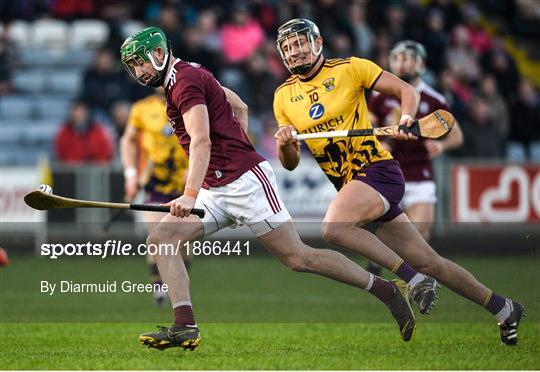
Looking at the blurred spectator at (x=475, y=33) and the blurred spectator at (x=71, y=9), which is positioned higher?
the blurred spectator at (x=71, y=9)

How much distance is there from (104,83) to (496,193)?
224 inches

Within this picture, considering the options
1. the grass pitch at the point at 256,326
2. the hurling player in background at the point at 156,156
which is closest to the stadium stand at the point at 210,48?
the grass pitch at the point at 256,326

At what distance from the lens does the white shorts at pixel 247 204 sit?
796 cm

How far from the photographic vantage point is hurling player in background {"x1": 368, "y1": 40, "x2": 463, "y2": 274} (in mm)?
11055

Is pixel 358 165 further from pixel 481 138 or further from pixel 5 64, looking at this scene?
pixel 5 64

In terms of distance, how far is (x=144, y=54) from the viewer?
7789 millimetres

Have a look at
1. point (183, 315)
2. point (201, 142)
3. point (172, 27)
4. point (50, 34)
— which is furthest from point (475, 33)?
point (183, 315)

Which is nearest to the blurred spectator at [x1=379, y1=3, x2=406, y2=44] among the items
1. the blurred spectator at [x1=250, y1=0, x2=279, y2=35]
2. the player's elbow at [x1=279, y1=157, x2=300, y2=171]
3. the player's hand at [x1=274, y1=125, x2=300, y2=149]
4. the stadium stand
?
the stadium stand

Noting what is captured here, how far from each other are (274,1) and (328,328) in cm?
1159

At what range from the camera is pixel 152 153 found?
11672mm

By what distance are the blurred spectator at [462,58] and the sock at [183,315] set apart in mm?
13127

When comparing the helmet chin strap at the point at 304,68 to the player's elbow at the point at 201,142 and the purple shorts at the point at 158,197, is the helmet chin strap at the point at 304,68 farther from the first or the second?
the purple shorts at the point at 158,197

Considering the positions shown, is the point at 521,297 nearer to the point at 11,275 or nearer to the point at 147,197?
the point at 147,197

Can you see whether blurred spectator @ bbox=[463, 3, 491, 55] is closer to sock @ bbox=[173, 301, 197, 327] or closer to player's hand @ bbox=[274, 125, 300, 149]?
player's hand @ bbox=[274, 125, 300, 149]
